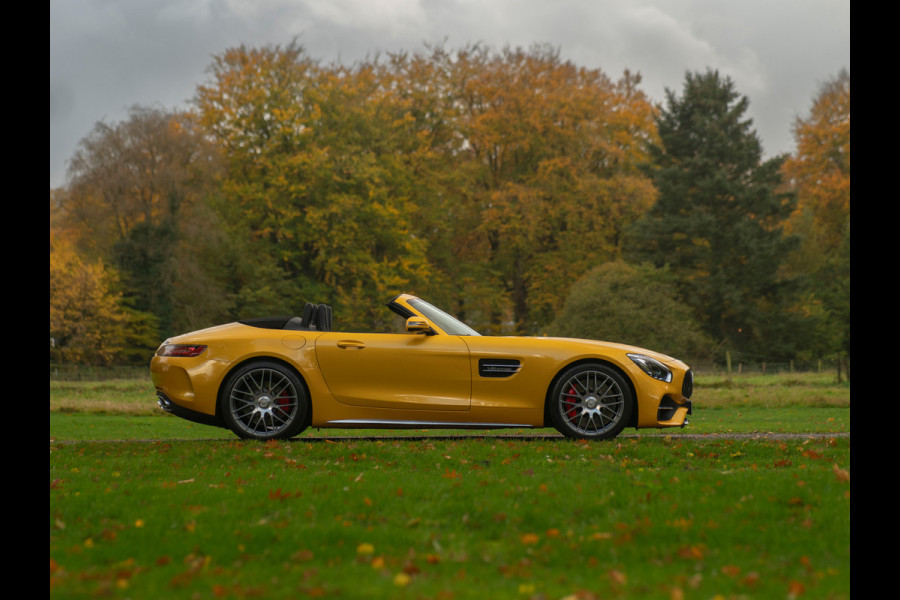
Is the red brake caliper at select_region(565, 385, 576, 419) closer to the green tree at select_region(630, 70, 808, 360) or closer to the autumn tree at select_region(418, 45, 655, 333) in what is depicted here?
the green tree at select_region(630, 70, 808, 360)

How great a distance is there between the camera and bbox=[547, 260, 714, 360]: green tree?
35.5 metres

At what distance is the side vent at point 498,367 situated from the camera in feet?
29.9

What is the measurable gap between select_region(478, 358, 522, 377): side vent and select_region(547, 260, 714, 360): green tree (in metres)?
26.5

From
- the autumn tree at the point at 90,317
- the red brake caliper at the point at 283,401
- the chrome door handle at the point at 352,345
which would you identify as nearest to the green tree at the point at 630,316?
the autumn tree at the point at 90,317

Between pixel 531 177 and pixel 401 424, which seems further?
pixel 531 177

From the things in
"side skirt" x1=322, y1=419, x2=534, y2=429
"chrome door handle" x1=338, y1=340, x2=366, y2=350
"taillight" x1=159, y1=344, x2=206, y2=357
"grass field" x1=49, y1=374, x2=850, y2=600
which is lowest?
"grass field" x1=49, y1=374, x2=850, y2=600

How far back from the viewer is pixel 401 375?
29.9 ft

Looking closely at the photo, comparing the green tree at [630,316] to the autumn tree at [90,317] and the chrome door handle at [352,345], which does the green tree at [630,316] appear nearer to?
the autumn tree at [90,317]

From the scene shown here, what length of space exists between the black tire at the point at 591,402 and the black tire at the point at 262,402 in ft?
8.35

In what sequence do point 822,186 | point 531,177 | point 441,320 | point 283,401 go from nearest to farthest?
1. point 283,401
2. point 441,320
3. point 531,177
4. point 822,186

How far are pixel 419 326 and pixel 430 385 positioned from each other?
60 centimetres

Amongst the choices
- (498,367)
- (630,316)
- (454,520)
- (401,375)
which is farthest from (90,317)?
(454,520)

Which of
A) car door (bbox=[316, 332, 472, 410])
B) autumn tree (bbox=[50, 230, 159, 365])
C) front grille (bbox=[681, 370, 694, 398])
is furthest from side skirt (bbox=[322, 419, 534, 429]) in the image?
autumn tree (bbox=[50, 230, 159, 365])

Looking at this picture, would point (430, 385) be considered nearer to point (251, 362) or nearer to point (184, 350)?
point (251, 362)
